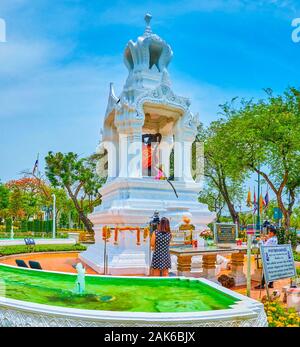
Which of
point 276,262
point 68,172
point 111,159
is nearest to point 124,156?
point 111,159

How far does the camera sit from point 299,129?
2205 cm

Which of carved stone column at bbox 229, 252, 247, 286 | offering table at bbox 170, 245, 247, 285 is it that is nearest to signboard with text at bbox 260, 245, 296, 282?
offering table at bbox 170, 245, 247, 285

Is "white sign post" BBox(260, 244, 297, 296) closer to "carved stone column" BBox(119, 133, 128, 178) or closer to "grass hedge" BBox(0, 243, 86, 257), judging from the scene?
"carved stone column" BBox(119, 133, 128, 178)

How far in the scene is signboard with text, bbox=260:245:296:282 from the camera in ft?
24.3

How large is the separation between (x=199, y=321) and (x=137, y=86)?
13100 mm

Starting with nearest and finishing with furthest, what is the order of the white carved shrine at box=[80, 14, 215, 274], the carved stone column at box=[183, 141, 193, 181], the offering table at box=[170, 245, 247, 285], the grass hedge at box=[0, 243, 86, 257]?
the offering table at box=[170, 245, 247, 285] → the white carved shrine at box=[80, 14, 215, 274] → the carved stone column at box=[183, 141, 193, 181] → the grass hedge at box=[0, 243, 86, 257]

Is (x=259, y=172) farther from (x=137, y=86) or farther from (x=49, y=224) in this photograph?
(x=49, y=224)

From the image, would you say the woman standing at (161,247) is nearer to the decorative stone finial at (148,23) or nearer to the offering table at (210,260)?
the offering table at (210,260)

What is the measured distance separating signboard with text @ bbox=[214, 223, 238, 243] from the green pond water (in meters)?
4.32

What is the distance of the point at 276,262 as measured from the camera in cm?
776

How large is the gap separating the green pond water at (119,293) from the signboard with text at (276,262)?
54.3 inches
